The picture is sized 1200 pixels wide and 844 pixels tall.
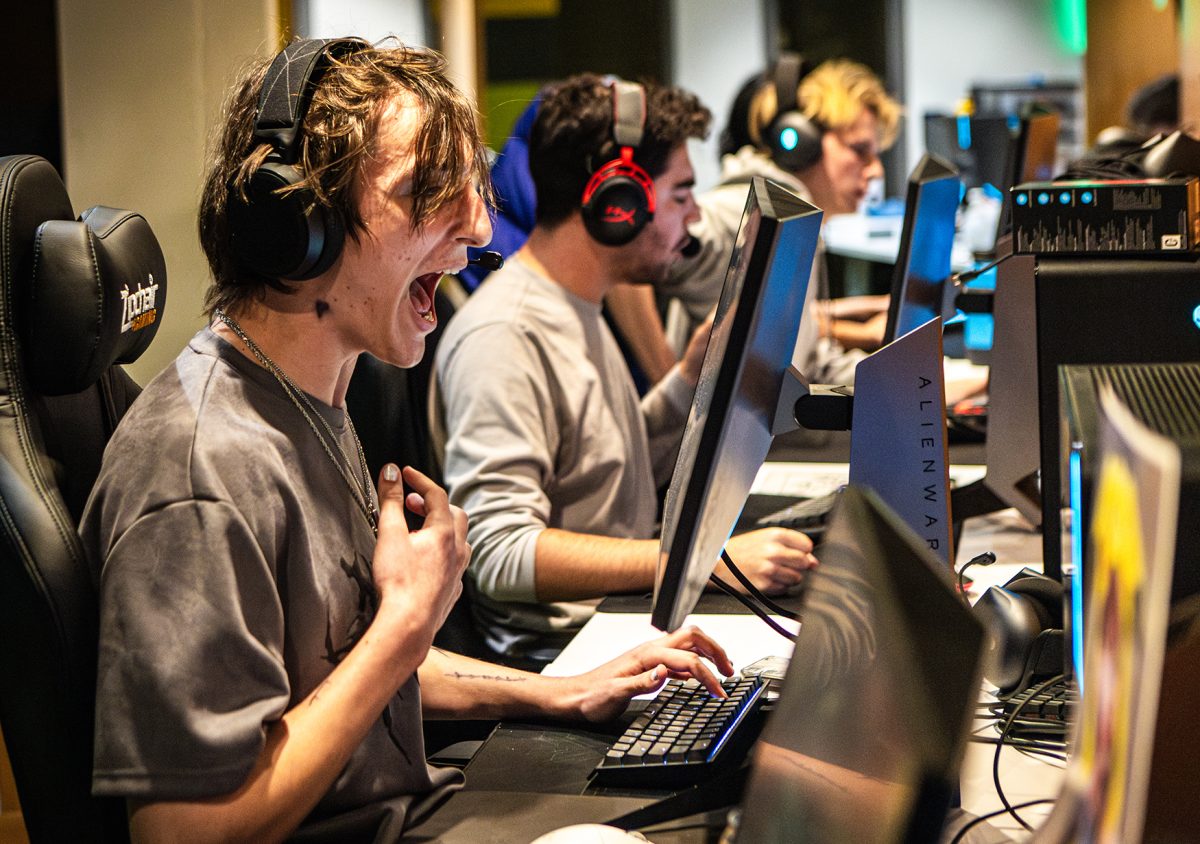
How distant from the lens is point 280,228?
977mm

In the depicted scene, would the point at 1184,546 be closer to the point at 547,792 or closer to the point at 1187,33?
the point at 547,792

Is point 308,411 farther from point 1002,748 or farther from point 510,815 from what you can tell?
point 1002,748

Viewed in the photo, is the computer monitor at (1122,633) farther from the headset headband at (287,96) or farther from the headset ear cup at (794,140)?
the headset ear cup at (794,140)

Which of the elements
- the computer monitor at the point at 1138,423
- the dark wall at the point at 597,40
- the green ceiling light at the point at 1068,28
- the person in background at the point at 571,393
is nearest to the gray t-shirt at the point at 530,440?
the person in background at the point at 571,393

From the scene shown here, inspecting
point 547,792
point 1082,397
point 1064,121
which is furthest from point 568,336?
point 1064,121

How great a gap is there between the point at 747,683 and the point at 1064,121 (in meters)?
6.49

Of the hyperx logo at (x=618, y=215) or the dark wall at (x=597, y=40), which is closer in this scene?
the hyperx logo at (x=618, y=215)

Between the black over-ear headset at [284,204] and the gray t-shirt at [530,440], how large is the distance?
0.73 meters

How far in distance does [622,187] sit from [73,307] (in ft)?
3.75

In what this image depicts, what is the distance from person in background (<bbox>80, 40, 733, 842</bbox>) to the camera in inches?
33.3

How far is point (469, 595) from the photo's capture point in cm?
179

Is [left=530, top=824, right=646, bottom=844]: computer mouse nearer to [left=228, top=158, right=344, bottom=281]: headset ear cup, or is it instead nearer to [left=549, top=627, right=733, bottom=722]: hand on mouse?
[left=549, top=627, right=733, bottom=722]: hand on mouse

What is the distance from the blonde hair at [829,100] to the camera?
3.53m

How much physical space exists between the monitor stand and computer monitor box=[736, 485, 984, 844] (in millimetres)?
421
